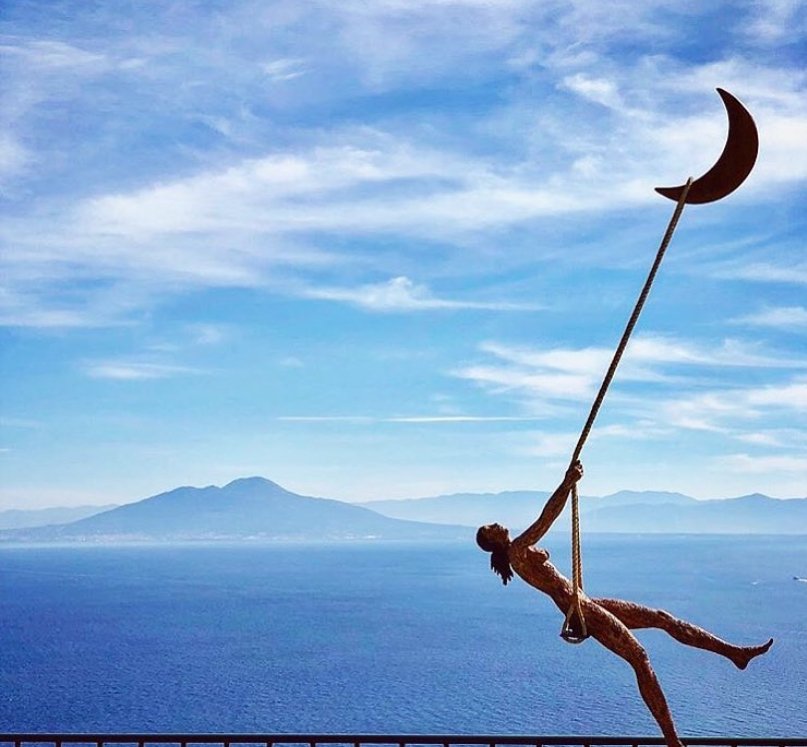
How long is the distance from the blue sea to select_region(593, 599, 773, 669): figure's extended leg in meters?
24.4

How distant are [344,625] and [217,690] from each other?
16832 mm

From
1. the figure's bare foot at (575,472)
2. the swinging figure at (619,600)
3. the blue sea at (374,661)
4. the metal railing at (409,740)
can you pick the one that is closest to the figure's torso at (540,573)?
the swinging figure at (619,600)

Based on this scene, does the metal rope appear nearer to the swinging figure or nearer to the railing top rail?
the swinging figure

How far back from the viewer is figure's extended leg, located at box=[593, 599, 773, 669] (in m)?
2.66

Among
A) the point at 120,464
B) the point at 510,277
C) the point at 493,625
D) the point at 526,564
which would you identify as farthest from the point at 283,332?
the point at 526,564

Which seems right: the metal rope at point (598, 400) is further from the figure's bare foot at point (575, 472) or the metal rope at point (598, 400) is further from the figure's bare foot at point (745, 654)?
the figure's bare foot at point (745, 654)

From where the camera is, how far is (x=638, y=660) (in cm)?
266

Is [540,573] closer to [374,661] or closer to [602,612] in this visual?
[602,612]

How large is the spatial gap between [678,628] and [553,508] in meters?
0.45

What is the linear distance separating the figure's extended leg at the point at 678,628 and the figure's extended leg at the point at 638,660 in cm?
4

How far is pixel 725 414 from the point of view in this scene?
93688 mm

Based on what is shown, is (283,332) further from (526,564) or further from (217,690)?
(526,564)

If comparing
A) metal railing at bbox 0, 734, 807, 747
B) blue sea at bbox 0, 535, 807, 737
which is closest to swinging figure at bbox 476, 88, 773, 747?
metal railing at bbox 0, 734, 807, 747

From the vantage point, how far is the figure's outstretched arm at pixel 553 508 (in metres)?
2.66
